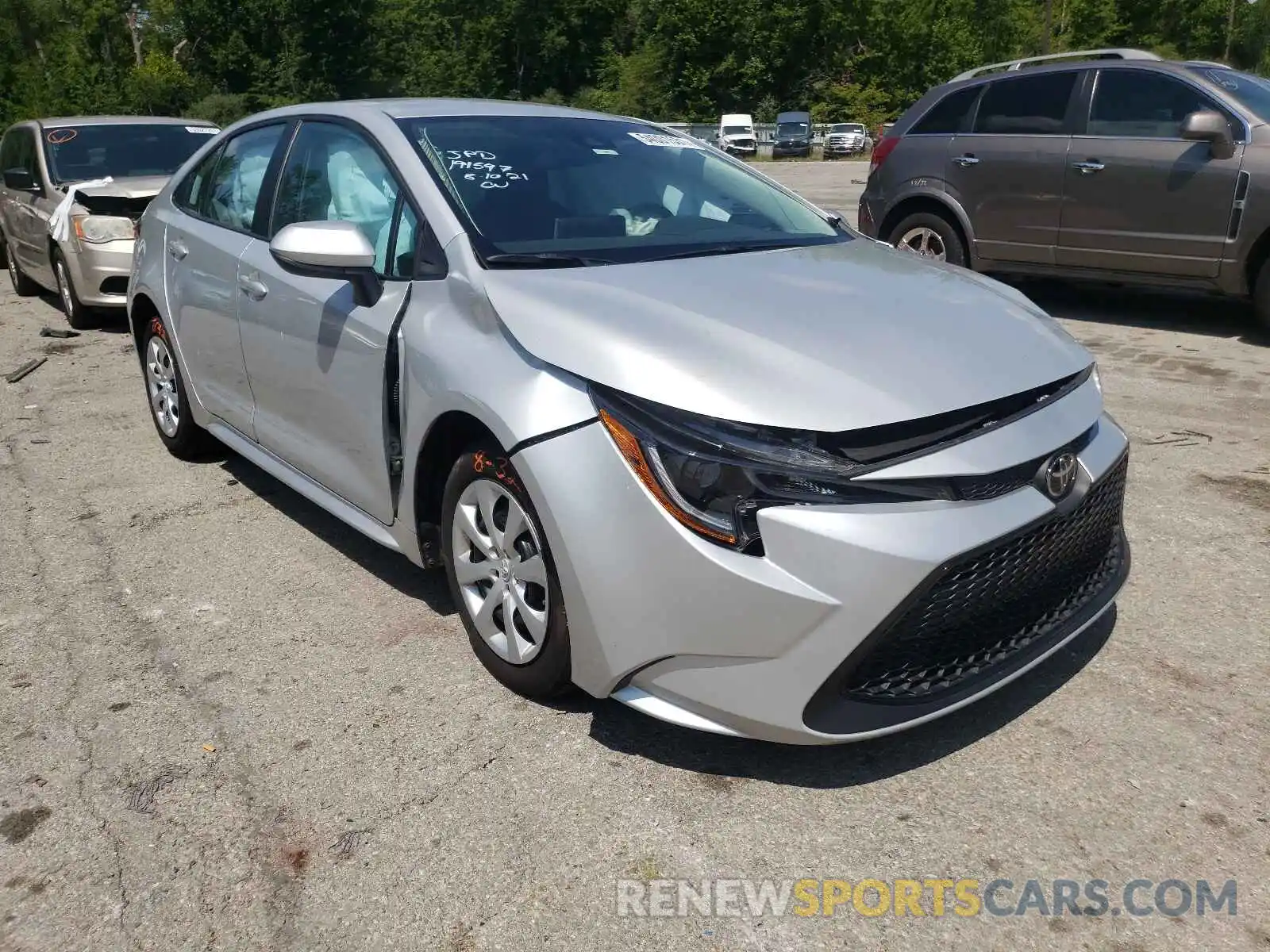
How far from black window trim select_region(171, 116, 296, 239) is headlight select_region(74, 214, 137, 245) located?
147 inches

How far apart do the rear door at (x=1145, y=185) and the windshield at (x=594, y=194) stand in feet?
13.6

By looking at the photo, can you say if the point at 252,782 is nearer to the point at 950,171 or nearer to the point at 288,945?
the point at 288,945


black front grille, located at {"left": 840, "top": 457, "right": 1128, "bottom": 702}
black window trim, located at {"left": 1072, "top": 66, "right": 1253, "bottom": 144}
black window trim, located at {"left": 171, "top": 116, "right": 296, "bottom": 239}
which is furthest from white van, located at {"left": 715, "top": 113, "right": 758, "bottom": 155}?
black front grille, located at {"left": 840, "top": 457, "right": 1128, "bottom": 702}

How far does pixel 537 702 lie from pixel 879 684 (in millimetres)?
1019

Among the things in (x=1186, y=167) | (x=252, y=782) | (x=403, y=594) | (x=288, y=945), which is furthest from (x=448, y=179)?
(x=1186, y=167)

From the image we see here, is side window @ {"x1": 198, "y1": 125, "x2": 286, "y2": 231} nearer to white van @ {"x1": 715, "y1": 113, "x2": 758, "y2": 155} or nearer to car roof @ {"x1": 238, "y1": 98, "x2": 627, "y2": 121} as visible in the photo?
car roof @ {"x1": 238, "y1": 98, "x2": 627, "y2": 121}

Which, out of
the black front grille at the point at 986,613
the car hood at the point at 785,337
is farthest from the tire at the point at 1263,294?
the black front grille at the point at 986,613

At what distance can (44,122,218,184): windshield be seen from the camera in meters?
9.27

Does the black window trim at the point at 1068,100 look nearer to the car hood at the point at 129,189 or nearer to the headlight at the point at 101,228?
the car hood at the point at 129,189

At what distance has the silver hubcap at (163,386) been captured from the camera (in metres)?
5.32

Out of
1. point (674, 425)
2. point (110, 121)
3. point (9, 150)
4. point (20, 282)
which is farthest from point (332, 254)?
point (20, 282)

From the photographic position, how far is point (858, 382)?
8.53 ft

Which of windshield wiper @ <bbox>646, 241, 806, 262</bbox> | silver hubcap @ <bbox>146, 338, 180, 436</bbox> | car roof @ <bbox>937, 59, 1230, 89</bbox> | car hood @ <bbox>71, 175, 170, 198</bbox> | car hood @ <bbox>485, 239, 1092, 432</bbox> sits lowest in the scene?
silver hubcap @ <bbox>146, 338, 180, 436</bbox>

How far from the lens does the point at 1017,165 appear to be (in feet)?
26.4
